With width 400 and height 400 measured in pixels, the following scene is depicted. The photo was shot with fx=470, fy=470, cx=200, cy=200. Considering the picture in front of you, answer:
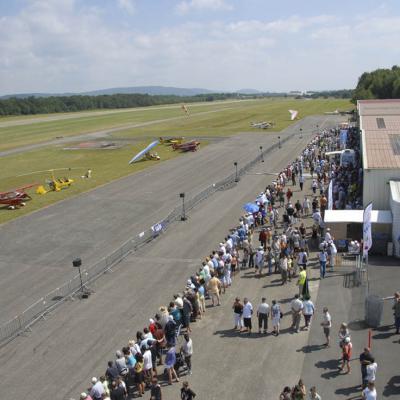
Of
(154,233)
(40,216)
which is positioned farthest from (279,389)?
(40,216)

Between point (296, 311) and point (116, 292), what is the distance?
763 centimetres

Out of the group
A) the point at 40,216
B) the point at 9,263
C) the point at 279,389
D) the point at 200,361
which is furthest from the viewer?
the point at 40,216

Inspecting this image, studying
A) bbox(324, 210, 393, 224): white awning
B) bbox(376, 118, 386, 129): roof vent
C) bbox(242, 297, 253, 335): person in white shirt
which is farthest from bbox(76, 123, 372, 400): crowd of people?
bbox(376, 118, 386, 129): roof vent

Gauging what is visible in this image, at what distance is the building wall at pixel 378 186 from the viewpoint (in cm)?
2450

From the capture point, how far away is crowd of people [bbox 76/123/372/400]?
1234 cm

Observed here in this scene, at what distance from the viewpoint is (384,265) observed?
2009cm

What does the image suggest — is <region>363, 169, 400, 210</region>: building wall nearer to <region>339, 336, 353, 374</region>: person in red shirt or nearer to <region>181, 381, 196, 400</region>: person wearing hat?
<region>339, 336, 353, 374</region>: person in red shirt

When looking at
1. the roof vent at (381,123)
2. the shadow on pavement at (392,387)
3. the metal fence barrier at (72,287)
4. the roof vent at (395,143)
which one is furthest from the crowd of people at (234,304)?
the roof vent at (381,123)

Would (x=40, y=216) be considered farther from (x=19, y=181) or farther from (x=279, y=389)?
(x=279, y=389)

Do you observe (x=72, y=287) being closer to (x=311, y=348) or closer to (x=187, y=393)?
(x=187, y=393)

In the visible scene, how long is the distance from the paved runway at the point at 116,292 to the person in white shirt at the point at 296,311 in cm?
47

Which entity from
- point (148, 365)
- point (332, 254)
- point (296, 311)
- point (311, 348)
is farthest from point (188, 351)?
point (332, 254)

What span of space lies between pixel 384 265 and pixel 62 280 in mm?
13942

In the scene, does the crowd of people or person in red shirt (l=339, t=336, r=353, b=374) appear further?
person in red shirt (l=339, t=336, r=353, b=374)
